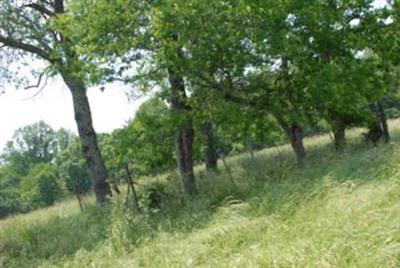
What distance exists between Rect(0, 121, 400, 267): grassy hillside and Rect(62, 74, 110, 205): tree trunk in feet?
11.2

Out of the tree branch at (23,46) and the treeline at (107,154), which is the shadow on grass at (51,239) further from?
the tree branch at (23,46)

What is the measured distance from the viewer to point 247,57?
11977 mm

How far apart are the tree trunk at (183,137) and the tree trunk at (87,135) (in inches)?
152

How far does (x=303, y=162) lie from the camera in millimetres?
12273

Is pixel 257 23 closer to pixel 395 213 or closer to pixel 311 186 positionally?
pixel 311 186

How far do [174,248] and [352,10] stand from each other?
22.8 ft

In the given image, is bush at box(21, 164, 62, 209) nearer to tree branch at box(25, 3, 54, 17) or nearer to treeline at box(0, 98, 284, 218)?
treeline at box(0, 98, 284, 218)

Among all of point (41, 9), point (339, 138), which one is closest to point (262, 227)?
point (339, 138)

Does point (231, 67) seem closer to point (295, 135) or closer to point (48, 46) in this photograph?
point (295, 135)

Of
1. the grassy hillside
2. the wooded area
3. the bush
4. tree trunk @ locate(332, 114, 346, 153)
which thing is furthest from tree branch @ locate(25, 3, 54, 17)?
the bush

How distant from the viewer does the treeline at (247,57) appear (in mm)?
11320

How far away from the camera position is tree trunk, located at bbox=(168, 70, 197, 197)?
43.4 ft

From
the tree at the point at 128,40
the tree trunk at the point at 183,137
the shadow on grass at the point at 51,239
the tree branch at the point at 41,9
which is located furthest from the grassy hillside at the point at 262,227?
the tree branch at the point at 41,9

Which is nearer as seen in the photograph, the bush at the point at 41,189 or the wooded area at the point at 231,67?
the wooded area at the point at 231,67
